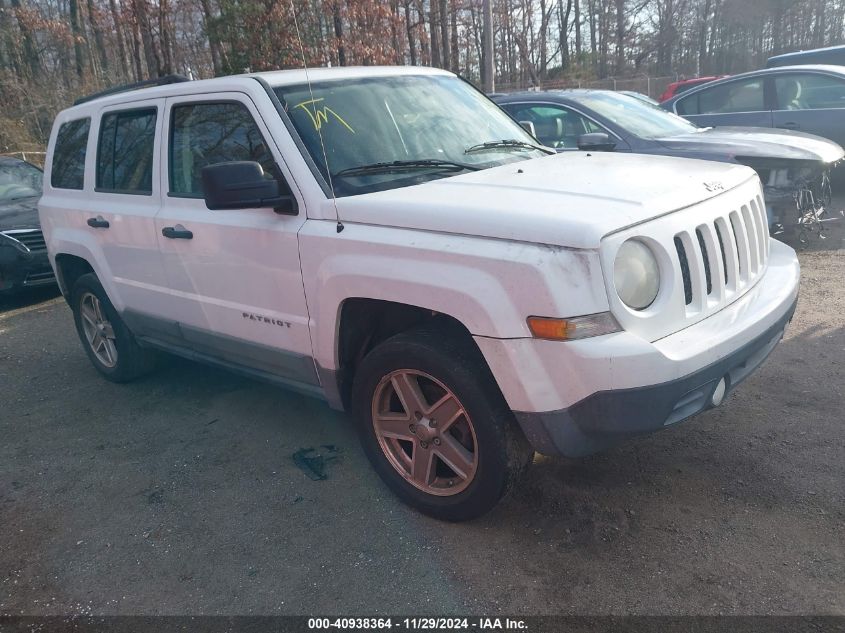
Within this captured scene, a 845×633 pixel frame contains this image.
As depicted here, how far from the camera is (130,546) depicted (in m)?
3.39

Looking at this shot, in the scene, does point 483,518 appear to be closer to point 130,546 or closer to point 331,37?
point 130,546

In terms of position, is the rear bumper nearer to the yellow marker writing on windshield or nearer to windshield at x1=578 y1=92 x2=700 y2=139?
the yellow marker writing on windshield

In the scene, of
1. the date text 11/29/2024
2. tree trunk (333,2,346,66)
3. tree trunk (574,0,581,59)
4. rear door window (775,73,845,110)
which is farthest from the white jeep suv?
tree trunk (574,0,581,59)

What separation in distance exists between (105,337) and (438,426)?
3.31 meters

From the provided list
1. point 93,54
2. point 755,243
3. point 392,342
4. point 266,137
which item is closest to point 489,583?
point 392,342

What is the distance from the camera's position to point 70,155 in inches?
210

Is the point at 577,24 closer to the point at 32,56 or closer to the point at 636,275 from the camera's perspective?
the point at 32,56

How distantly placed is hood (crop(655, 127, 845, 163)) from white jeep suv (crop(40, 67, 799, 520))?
3.40 m

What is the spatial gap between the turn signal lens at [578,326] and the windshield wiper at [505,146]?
5.15ft

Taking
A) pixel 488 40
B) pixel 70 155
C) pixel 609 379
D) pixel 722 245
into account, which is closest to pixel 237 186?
pixel 609 379

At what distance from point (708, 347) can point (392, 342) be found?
50.5 inches

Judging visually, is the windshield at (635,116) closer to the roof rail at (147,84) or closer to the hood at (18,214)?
the roof rail at (147,84)

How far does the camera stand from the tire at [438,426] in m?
2.97

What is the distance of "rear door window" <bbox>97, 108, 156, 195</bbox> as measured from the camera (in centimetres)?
446
